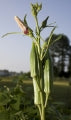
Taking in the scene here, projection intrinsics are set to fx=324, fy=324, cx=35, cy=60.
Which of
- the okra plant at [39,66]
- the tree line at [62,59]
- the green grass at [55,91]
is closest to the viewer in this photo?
the okra plant at [39,66]

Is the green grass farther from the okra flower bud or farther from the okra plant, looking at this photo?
the okra flower bud

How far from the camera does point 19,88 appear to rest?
1.76 m

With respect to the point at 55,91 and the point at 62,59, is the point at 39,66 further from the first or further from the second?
the point at 62,59

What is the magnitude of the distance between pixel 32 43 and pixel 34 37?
0.10 feet

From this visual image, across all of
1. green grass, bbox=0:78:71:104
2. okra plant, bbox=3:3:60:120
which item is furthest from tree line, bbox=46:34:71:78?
okra plant, bbox=3:3:60:120

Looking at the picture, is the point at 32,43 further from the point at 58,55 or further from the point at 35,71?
the point at 58,55

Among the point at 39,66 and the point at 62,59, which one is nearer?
the point at 39,66

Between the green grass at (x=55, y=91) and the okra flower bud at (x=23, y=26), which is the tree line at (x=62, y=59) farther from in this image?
the okra flower bud at (x=23, y=26)

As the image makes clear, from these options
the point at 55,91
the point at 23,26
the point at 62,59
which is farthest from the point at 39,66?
the point at 62,59

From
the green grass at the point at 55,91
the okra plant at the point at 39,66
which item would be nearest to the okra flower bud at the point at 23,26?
the okra plant at the point at 39,66

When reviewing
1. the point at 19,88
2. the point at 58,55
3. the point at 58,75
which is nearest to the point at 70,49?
the point at 58,55

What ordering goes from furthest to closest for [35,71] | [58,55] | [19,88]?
[58,55] < [19,88] < [35,71]

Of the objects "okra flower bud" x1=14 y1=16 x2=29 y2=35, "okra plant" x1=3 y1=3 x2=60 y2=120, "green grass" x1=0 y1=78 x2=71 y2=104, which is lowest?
"green grass" x1=0 y1=78 x2=71 y2=104

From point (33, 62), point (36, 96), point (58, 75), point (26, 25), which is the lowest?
point (58, 75)
